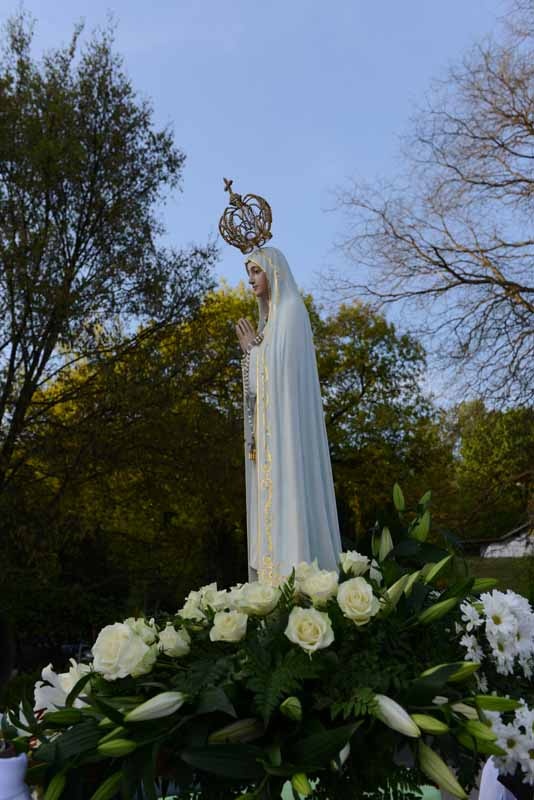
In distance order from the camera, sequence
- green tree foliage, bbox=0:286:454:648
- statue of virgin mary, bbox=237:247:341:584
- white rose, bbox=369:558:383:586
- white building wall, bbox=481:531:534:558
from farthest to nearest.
Answer: green tree foliage, bbox=0:286:454:648, white building wall, bbox=481:531:534:558, statue of virgin mary, bbox=237:247:341:584, white rose, bbox=369:558:383:586

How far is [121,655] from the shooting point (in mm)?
1641

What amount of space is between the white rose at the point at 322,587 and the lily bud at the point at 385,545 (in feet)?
0.65

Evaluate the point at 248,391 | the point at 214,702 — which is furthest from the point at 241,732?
the point at 248,391

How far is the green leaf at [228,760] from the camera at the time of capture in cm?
141

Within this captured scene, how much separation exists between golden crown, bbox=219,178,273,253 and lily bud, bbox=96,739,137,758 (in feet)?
14.2

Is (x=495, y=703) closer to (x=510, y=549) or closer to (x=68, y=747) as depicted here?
(x=68, y=747)

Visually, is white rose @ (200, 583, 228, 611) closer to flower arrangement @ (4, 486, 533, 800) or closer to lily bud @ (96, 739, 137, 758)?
flower arrangement @ (4, 486, 533, 800)

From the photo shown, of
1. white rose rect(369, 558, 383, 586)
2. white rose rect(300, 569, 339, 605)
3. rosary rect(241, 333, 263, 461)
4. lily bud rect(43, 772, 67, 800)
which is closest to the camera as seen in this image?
lily bud rect(43, 772, 67, 800)

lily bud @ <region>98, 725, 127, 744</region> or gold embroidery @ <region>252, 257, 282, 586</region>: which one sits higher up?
gold embroidery @ <region>252, 257, 282, 586</region>

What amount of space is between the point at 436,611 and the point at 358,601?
0.53ft

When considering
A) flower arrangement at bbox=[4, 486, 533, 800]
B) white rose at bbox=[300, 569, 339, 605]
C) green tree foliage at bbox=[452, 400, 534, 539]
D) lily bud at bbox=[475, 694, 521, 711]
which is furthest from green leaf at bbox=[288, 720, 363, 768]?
green tree foliage at bbox=[452, 400, 534, 539]

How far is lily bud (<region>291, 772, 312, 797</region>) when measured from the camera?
1387mm

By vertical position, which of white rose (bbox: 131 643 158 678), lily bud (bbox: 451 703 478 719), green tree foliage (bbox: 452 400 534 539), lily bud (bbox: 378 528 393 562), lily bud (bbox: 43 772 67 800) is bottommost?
lily bud (bbox: 43 772 67 800)

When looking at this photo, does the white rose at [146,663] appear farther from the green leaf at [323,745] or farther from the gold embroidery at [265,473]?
the gold embroidery at [265,473]
